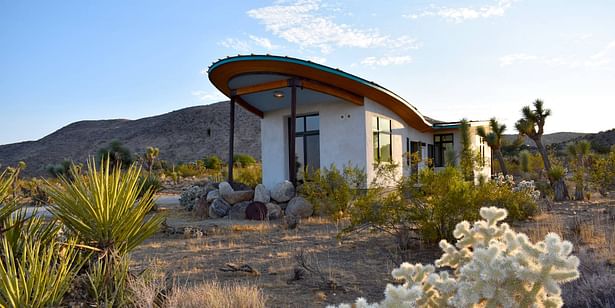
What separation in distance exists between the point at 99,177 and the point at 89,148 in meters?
65.7

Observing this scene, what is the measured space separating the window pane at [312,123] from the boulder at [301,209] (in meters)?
4.16

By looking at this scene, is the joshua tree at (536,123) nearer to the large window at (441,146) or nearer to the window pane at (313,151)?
the large window at (441,146)

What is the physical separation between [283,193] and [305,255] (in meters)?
5.98

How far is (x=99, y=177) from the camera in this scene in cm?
407

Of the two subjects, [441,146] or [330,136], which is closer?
[330,136]

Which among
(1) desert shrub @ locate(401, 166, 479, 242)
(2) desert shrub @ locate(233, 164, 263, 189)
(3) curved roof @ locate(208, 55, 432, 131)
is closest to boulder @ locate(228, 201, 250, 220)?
(3) curved roof @ locate(208, 55, 432, 131)

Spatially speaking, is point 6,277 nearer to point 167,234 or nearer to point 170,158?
point 167,234

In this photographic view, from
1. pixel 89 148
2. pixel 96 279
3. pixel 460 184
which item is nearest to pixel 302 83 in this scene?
pixel 460 184

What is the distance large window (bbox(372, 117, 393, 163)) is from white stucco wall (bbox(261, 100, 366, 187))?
0.85 meters

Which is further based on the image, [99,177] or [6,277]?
[99,177]

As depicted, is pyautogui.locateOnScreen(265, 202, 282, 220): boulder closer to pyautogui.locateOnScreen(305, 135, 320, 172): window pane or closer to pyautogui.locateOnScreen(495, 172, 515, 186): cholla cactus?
pyautogui.locateOnScreen(305, 135, 320, 172): window pane

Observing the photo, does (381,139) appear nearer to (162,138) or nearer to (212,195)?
(212,195)

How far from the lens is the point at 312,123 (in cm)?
1619

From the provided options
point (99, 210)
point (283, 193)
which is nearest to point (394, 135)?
point (283, 193)
